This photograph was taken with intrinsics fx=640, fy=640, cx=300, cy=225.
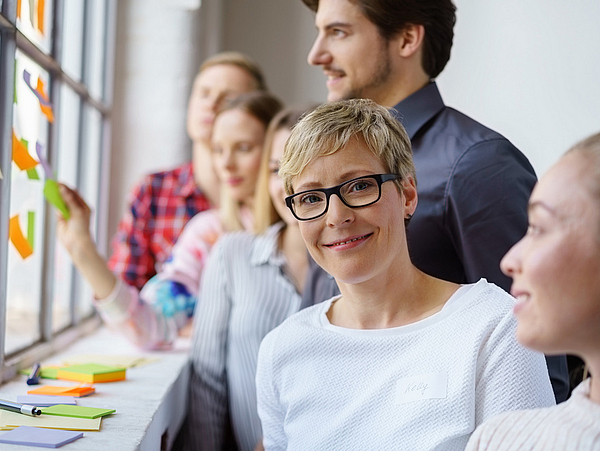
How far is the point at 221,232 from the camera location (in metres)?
2.55

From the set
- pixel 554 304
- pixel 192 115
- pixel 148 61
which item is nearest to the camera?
pixel 554 304

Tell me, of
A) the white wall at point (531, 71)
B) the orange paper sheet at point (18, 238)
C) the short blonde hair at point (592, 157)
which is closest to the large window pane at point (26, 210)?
the orange paper sheet at point (18, 238)

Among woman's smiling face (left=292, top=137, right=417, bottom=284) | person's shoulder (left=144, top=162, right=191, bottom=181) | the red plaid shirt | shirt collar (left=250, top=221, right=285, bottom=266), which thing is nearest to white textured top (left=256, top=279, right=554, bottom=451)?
woman's smiling face (left=292, top=137, right=417, bottom=284)

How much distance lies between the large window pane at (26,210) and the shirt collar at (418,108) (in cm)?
100

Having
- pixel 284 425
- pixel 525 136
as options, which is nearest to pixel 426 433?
pixel 284 425

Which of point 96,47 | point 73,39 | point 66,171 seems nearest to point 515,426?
point 66,171

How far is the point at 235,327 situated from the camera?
80.4 inches

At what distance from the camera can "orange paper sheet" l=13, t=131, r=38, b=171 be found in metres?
1.69

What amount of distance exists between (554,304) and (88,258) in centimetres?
167

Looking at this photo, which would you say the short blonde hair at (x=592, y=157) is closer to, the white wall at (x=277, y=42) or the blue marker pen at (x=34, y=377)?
the blue marker pen at (x=34, y=377)

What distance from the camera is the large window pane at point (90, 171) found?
9.35ft

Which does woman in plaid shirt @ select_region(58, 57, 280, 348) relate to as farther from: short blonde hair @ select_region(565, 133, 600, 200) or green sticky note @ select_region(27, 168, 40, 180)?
short blonde hair @ select_region(565, 133, 600, 200)

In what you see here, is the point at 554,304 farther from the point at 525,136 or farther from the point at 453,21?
the point at 453,21

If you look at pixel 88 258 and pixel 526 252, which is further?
pixel 88 258
